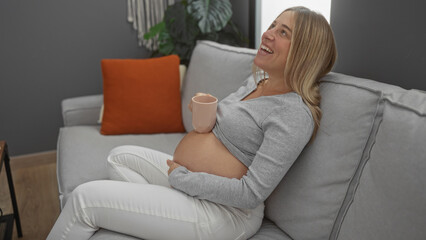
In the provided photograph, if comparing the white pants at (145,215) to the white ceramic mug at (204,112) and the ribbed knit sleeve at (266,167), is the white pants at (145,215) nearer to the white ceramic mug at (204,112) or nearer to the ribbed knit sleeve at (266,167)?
the ribbed knit sleeve at (266,167)

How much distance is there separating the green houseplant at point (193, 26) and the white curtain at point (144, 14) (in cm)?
23

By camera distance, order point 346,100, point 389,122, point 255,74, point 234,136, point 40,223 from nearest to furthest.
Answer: point 389,122 → point 346,100 → point 234,136 → point 255,74 → point 40,223

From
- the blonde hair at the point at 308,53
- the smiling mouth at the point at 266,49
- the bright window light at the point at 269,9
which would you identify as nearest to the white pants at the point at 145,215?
the blonde hair at the point at 308,53

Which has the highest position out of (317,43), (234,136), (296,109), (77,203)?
(317,43)

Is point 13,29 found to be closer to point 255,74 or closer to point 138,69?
point 138,69

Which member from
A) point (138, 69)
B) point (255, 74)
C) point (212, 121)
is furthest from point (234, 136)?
point (138, 69)

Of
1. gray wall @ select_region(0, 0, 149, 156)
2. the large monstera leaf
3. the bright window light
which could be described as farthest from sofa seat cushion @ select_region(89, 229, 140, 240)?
gray wall @ select_region(0, 0, 149, 156)

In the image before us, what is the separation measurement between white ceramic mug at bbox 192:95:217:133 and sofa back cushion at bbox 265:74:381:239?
0.31 m

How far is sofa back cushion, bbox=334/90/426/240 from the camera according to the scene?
0.81 metres

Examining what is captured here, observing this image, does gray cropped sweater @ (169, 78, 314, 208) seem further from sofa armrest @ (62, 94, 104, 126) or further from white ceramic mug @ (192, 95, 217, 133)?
sofa armrest @ (62, 94, 104, 126)

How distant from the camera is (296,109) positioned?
1.06m

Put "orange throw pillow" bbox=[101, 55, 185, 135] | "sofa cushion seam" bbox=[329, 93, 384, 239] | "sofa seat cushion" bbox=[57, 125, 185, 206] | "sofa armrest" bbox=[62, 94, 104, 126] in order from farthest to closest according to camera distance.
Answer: "sofa armrest" bbox=[62, 94, 104, 126] < "orange throw pillow" bbox=[101, 55, 185, 135] < "sofa seat cushion" bbox=[57, 125, 185, 206] < "sofa cushion seam" bbox=[329, 93, 384, 239]

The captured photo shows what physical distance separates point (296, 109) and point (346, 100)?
0.49 feet

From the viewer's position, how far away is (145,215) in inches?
41.5
